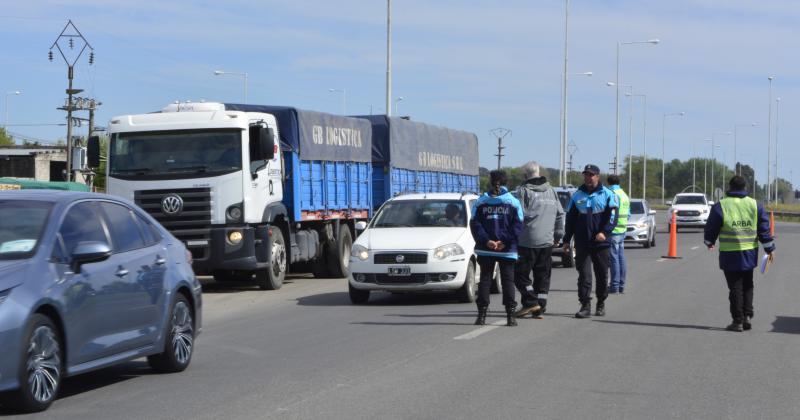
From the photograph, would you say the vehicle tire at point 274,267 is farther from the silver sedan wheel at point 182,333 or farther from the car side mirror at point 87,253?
the car side mirror at point 87,253

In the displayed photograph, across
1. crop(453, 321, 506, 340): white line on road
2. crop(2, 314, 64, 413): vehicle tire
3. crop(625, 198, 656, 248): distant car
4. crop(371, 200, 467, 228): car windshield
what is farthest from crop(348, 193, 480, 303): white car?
crop(625, 198, 656, 248): distant car

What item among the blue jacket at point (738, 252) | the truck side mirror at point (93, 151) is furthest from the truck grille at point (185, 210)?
the blue jacket at point (738, 252)

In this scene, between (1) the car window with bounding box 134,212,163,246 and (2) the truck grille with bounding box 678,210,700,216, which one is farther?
(2) the truck grille with bounding box 678,210,700,216

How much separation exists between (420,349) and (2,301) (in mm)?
4950

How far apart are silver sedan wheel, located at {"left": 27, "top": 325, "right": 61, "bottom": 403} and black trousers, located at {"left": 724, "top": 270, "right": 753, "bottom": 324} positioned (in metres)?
7.93

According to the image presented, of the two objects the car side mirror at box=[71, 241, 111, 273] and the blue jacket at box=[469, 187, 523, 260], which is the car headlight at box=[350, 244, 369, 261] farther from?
the car side mirror at box=[71, 241, 111, 273]

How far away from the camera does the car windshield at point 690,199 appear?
182 feet

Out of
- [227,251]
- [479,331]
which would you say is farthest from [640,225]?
[479,331]

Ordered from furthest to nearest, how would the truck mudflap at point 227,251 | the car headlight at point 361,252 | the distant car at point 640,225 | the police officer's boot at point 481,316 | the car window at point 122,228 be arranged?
1. the distant car at point 640,225
2. the truck mudflap at point 227,251
3. the car headlight at point 361,252
4. the police officer's boot at point 481,316
5. the car window at point 122,228

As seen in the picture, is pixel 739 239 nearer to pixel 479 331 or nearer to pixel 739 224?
pixel 739 224

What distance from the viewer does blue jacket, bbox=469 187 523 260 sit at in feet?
44.6

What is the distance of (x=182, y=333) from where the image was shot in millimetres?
10211

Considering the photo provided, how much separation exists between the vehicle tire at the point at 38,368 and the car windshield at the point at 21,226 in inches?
19.6

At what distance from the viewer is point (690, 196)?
183 ft
